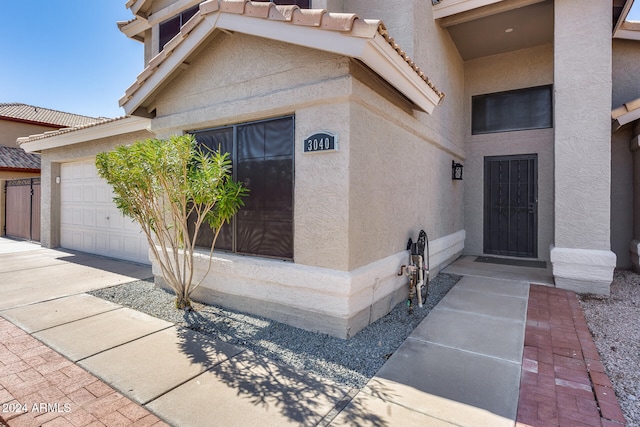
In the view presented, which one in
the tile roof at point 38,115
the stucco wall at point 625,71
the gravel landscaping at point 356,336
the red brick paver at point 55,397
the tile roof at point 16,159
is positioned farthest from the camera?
the tile roof at point 38,115

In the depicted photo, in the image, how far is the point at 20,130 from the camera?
22.3 meters

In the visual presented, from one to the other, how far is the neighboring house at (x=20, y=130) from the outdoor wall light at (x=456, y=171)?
18.4 m

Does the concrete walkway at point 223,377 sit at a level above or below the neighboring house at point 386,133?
below

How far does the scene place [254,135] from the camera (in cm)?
538

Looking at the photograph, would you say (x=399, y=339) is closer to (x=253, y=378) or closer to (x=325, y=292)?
(x=325, y=292)

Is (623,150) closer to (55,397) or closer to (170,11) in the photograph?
(55,397)

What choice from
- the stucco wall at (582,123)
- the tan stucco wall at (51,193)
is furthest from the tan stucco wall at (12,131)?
the stucco wall at (582,123)

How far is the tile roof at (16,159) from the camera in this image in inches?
718

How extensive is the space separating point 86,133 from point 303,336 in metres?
9.81

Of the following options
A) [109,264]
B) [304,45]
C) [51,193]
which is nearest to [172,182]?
[304,45]

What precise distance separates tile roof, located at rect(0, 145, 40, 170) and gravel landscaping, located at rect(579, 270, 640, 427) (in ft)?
81.9

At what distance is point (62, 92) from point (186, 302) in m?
21.8

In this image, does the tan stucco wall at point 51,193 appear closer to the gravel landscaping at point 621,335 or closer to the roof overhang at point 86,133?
the roof overhang at point 86,133

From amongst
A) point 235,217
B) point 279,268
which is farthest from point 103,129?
point 279,268
